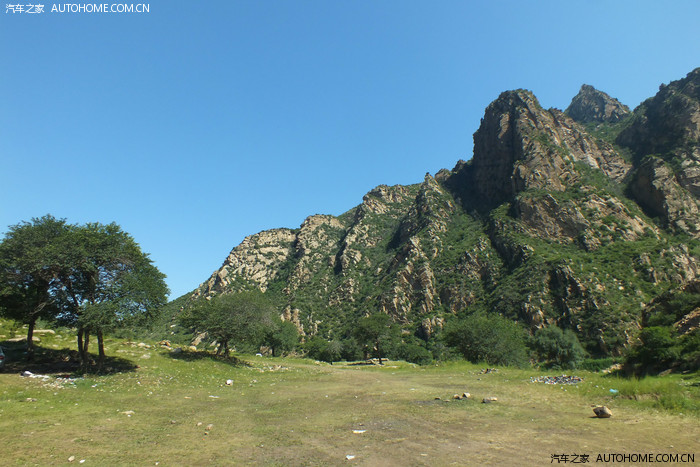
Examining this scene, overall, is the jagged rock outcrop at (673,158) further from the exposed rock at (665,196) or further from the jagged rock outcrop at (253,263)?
the jagged rock outcrop at (253,263)

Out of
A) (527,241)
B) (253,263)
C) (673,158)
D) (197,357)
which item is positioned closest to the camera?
(197,357)

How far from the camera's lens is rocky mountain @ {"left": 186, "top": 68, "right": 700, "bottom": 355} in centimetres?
7244

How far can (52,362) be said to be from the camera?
64.0 ft

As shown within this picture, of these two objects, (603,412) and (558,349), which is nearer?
(603,412)

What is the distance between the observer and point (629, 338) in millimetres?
59562

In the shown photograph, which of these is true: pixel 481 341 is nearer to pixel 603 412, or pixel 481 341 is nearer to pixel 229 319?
pixel 229 319

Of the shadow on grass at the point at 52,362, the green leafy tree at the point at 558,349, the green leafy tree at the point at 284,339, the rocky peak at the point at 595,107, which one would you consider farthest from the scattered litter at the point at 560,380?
the rocky peak at the point at 595,107

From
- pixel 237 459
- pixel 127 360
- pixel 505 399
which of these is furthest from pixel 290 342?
pixel 237 459

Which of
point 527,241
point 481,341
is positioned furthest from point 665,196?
point 481,341

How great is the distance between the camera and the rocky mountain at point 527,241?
72438mm

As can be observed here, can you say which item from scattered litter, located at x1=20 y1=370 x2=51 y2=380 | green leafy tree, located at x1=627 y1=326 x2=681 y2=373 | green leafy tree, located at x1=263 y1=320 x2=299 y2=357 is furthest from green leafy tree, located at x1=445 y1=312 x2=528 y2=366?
scattered litter, located at x1=20 y1=370 x2=51 y2=380

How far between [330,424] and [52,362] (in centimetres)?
2041

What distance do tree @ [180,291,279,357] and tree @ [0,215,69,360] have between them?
12041mm

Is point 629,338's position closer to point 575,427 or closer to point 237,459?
point 575,427
